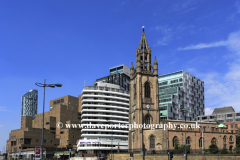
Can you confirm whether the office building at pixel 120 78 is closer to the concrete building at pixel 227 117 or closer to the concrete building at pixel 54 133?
the concrete building at pixel 54 133

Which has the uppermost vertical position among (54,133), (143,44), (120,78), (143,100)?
(143,44)

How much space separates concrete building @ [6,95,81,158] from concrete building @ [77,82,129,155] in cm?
2682

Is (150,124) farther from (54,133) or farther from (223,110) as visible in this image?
(54,133)

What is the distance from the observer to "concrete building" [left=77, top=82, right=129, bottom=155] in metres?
105

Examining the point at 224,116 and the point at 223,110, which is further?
the point at 223,110

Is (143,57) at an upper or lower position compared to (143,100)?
upper

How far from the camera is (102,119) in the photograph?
10919 cm

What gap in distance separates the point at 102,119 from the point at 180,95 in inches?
2195

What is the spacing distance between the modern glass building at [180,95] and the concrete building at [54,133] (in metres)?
48.2

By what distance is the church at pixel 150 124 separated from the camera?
73562 mm

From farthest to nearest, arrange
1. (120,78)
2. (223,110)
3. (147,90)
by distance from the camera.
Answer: (120,78) < (223,110) < (147,90)

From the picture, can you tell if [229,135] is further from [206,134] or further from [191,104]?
[191,104]

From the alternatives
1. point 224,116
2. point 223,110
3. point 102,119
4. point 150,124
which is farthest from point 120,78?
point 150,124

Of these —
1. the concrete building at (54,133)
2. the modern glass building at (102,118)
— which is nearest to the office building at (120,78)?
the concrete building at (54,133)
